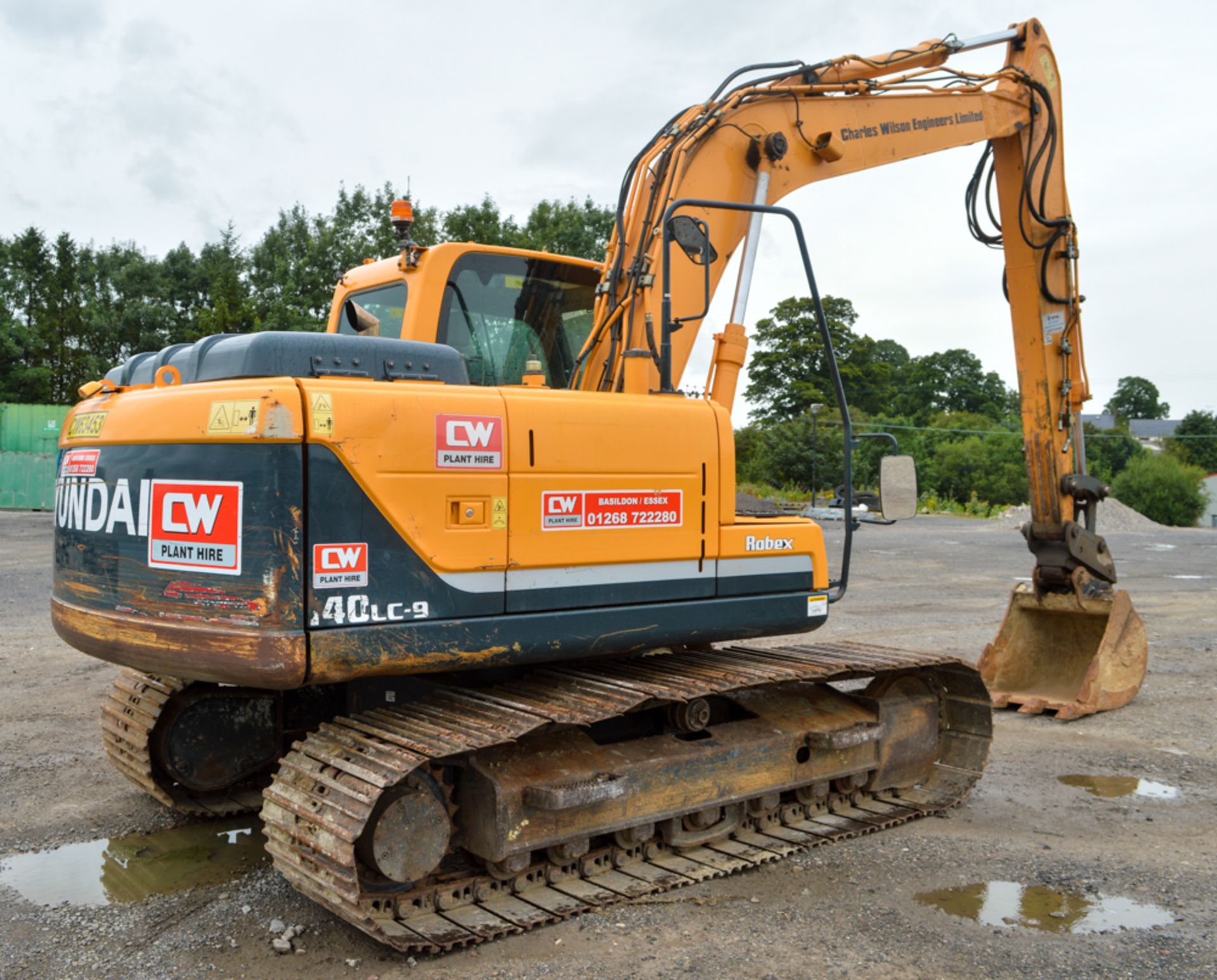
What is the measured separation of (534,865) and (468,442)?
1720 mm

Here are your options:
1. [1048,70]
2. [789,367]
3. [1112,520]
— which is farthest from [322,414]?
[789,367]

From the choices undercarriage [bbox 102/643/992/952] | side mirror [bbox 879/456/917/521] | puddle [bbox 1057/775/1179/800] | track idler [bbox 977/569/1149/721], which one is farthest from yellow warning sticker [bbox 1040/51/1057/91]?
puddle [bbox 1057/775/1179/800]

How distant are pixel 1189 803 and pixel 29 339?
39.1m

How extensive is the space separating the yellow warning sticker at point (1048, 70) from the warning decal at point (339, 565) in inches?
241

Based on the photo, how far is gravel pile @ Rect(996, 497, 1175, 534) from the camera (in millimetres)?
32188

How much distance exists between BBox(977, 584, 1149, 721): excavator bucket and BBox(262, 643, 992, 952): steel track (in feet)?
7.73

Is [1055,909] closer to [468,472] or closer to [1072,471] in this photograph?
[468,472]

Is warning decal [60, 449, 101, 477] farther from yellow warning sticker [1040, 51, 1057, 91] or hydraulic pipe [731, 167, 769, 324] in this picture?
yellow warning sticker [1040, 51, 1057, 91]

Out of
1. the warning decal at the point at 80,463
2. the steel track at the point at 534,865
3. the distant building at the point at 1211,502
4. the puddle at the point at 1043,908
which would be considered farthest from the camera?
the distant building at the point at 1211,502

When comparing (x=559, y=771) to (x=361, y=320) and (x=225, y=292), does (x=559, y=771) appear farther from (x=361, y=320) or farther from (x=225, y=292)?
(x=225, y=292)

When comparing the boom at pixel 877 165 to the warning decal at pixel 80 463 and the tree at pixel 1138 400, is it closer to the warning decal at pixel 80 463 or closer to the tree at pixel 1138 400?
the warning decal at pixel 80 463

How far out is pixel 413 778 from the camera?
4.02 meters

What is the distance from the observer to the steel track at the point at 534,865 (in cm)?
370

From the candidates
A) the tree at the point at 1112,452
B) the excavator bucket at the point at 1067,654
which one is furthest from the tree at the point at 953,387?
the excavator bucket at the point at 1067,654
